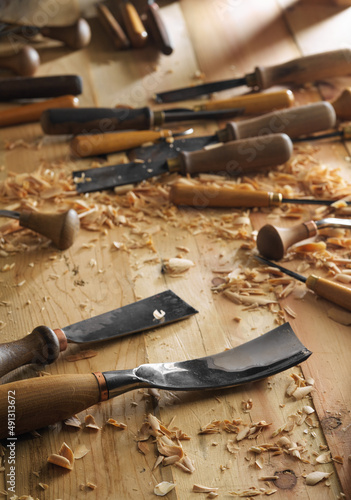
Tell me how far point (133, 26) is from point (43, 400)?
5.22ft

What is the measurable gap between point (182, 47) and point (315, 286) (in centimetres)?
127

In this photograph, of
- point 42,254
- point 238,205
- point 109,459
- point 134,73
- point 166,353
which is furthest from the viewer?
point 134,73

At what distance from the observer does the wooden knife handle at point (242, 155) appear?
1.59m

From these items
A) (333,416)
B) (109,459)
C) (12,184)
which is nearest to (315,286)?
(333,416)

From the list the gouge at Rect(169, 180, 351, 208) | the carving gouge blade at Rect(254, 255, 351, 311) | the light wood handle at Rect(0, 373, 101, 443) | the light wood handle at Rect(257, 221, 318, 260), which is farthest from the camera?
the gouge at Rect(169, 180, 351, 208)

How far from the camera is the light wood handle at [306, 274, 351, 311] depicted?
1.23 meters

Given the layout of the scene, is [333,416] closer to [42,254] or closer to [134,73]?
[42,254]

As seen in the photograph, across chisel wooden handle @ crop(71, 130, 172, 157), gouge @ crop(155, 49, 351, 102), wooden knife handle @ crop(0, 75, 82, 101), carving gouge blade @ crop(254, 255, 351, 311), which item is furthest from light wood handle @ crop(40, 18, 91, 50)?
carving gouge blade @ crop(254, 255, 351, 311)

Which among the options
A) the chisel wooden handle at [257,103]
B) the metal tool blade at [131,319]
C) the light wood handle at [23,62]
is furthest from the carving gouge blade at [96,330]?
the light wood handle at [23,62]

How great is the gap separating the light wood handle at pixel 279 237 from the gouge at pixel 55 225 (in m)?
0.47

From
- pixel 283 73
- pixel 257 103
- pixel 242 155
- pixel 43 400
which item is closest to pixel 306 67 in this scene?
pixel 283 73

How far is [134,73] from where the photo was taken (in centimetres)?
205

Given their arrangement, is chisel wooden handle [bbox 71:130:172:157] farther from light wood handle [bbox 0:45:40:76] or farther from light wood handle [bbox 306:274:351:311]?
light wood handle [bbox 306:274:351:311]

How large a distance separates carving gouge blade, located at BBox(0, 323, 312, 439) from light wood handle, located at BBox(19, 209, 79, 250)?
0.48 meters
